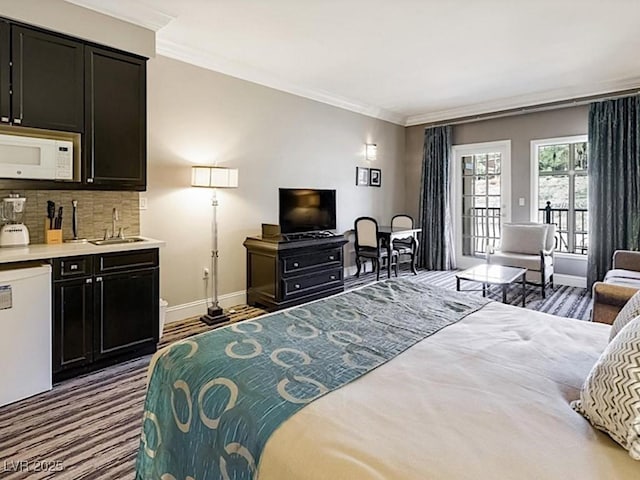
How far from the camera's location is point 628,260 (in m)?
4.12

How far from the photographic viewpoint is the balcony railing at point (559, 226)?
5590 millimetres

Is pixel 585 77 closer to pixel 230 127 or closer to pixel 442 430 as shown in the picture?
pixel 230 127

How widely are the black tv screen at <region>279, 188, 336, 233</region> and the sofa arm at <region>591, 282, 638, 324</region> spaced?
10.4 ft

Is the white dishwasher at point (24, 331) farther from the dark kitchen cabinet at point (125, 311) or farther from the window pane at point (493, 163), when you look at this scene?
the window pane at point (493, 163)

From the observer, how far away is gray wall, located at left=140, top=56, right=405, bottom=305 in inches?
149

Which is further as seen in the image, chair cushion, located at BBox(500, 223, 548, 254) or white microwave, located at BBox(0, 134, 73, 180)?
chair cushion, located at BBox(500, 223, 548, 254)

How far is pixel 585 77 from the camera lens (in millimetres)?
4836

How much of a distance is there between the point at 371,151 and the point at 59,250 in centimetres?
487

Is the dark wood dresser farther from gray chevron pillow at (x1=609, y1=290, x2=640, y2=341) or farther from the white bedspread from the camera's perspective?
gray chevron pillow at (x1=609, y1=290, x2=640, y2=341)

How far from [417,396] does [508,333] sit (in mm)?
750

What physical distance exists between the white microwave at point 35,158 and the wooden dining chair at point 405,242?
4.54 meters

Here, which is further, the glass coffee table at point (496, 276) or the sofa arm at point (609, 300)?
the glass coffee table at point (496, 276)

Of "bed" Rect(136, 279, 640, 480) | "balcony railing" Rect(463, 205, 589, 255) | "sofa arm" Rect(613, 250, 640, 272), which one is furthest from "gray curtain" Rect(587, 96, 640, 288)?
"bed" Rect(136, 279, 640, 480)

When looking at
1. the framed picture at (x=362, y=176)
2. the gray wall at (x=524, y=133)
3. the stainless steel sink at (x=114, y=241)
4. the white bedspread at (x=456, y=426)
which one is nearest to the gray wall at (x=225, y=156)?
the framed picture at (x=362, y=176)
